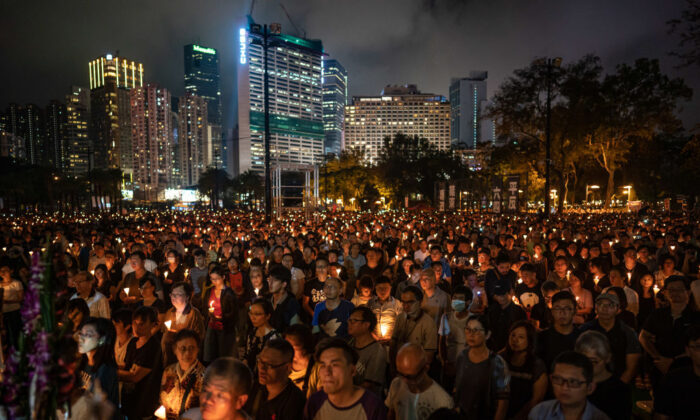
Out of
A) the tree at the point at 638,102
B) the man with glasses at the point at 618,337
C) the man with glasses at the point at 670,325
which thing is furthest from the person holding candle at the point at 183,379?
the tree at the point at 638,102

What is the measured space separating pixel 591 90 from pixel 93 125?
198 metres

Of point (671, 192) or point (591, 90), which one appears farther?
point (671, 192)

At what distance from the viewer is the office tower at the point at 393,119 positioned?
621ft

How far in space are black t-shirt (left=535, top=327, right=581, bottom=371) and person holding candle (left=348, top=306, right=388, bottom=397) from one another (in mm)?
1604

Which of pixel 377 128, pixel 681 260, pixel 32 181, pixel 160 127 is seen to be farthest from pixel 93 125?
pixel 681 260

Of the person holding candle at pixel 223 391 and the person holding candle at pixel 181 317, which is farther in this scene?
the person holding candle at pixel 181 317

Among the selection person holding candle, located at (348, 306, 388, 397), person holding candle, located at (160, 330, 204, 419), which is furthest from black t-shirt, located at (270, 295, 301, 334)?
person holding candle, located at (160, 330, 204, 419)

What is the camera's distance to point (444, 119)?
634 feet

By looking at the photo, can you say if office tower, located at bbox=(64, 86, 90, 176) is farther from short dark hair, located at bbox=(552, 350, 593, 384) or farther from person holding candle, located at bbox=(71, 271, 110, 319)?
short dark hair, located at bbox=(552, 350, 593, 384)

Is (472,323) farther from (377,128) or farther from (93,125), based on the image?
(93,125)

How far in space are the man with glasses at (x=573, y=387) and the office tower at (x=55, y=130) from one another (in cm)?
19673

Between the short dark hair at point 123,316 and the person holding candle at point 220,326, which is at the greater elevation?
the short dark hair at point 123,316

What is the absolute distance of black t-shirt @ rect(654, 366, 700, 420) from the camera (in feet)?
9.14

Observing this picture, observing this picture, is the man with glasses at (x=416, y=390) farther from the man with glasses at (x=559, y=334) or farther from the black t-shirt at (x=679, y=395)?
the man with glasses at (x=559, y=334)
